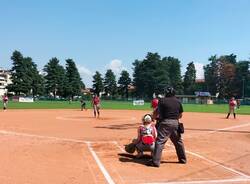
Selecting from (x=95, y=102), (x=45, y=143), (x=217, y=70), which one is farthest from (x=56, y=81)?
(x=45, y=143)

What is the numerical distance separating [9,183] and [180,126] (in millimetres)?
4414

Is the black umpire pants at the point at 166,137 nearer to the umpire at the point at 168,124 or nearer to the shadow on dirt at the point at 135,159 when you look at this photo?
the umpire at the point at 168,124

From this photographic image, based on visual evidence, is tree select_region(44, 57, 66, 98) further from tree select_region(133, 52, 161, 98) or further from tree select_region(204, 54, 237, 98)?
tree select_region(204, 54, 237, 98)

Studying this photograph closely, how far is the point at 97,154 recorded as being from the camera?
37.2 ft

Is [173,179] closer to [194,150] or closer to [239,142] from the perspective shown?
[194,150]

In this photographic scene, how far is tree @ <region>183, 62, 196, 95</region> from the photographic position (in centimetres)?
14264

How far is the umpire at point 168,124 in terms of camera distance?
9.73 metres

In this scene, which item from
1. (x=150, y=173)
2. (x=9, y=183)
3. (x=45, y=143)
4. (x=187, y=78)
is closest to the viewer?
(x=9, y=183)

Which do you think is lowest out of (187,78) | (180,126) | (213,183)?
(213,183)

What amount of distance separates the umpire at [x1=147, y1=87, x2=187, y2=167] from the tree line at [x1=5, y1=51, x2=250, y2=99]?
9364 centimetres

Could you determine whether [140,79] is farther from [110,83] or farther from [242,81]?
[242,81]

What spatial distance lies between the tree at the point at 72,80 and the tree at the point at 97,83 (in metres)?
11.3

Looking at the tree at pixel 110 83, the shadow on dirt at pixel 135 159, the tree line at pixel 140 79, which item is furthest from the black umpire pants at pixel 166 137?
the tree at pixel 110 83

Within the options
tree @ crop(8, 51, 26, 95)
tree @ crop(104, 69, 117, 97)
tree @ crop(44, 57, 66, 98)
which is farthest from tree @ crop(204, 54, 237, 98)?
tree @ crop(8, 51, 26, 95)
